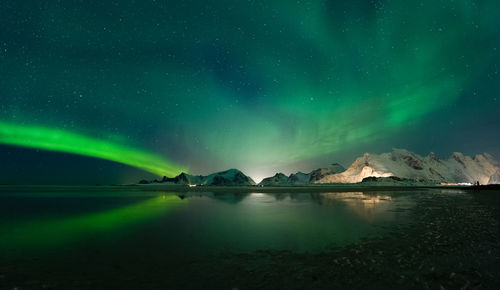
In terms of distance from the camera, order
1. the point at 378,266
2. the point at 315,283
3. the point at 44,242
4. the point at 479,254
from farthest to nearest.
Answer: the point at 44,242 → the point at 479,254 → the point at 378,266 → the point at 315,283

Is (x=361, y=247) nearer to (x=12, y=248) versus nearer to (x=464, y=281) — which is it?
(x=464, y=281)

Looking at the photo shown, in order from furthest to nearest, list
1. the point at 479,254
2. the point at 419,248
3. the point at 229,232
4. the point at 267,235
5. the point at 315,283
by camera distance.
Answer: the point at 229,232 → the point at 267,235 → the point at 419,248 → the point at 479,254 → the point at 315,283

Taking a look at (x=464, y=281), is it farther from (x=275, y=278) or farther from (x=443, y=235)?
(x=443, y=235)

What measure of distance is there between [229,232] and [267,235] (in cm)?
288

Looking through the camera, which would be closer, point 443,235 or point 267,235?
point 443,235

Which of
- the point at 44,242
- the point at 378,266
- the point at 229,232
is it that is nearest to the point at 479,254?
the point at 378,266

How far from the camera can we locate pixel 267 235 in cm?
1748

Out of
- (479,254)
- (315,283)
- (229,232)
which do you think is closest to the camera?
(315,283)

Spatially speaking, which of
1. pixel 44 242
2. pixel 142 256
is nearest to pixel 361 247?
pixel 142 256

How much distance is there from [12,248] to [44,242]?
5.52ft

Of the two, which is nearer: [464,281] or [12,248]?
[464,281]

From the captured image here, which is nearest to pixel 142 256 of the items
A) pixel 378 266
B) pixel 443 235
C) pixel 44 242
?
pixel 44 242

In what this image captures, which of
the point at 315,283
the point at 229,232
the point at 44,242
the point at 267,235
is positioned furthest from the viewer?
the point at 229,232

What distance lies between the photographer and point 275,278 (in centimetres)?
945
